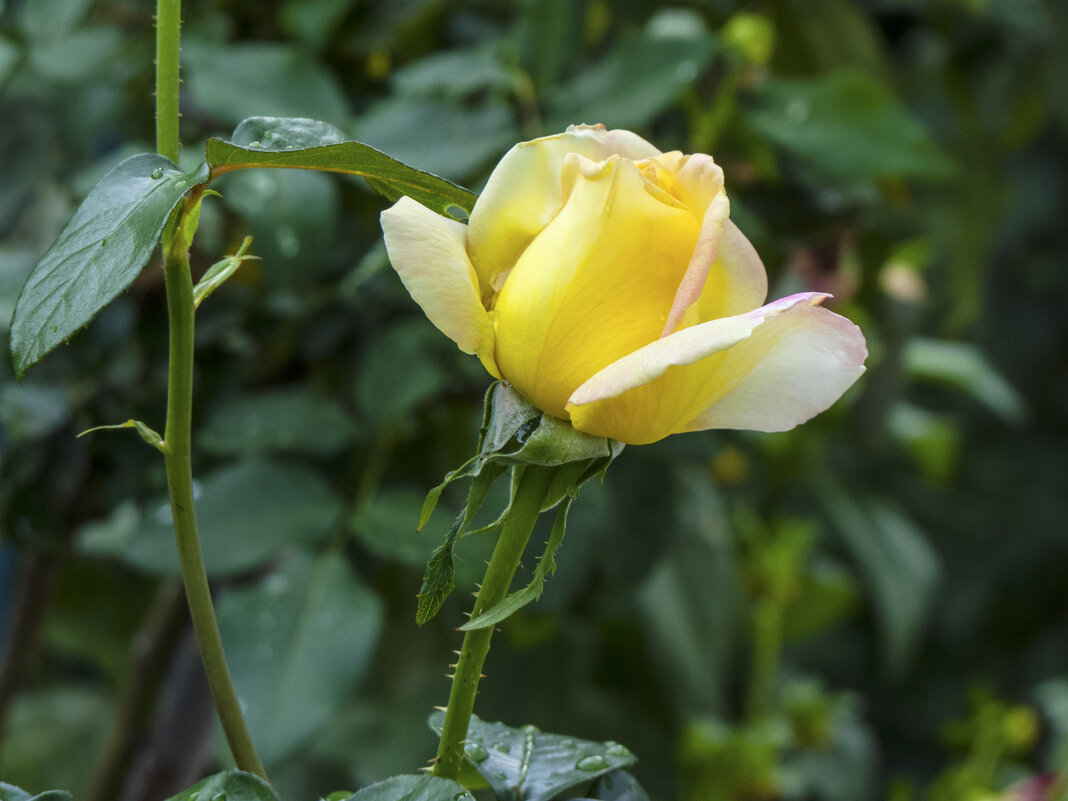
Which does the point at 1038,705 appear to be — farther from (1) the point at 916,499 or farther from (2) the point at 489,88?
(2) the point at 489,88

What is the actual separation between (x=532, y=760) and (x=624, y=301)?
109 mm

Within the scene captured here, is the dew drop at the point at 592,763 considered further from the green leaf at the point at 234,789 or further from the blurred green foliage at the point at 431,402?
the blurred green foliage at the point at 431,402

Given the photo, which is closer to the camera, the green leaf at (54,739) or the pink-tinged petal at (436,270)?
the pink-tinged petal at (436,270)

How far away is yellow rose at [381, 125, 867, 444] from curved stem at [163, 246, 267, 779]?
0.03 m

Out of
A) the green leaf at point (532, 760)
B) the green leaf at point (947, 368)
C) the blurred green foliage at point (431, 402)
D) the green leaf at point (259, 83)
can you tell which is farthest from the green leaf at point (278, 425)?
the green leaf at point (947, 368)

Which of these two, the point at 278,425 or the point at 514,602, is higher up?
the point at 514,602

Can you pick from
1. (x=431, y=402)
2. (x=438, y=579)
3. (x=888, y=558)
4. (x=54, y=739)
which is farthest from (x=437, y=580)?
(x=888, y=558)

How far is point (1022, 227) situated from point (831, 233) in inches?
46.5

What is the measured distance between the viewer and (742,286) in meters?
0.18

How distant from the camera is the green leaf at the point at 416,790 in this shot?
17 centimetres

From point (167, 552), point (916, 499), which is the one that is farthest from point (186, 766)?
point (916, 499)

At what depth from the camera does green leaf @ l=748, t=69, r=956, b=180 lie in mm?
501

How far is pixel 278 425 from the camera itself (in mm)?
449

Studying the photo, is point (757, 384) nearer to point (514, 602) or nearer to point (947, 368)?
point (514, 602)
